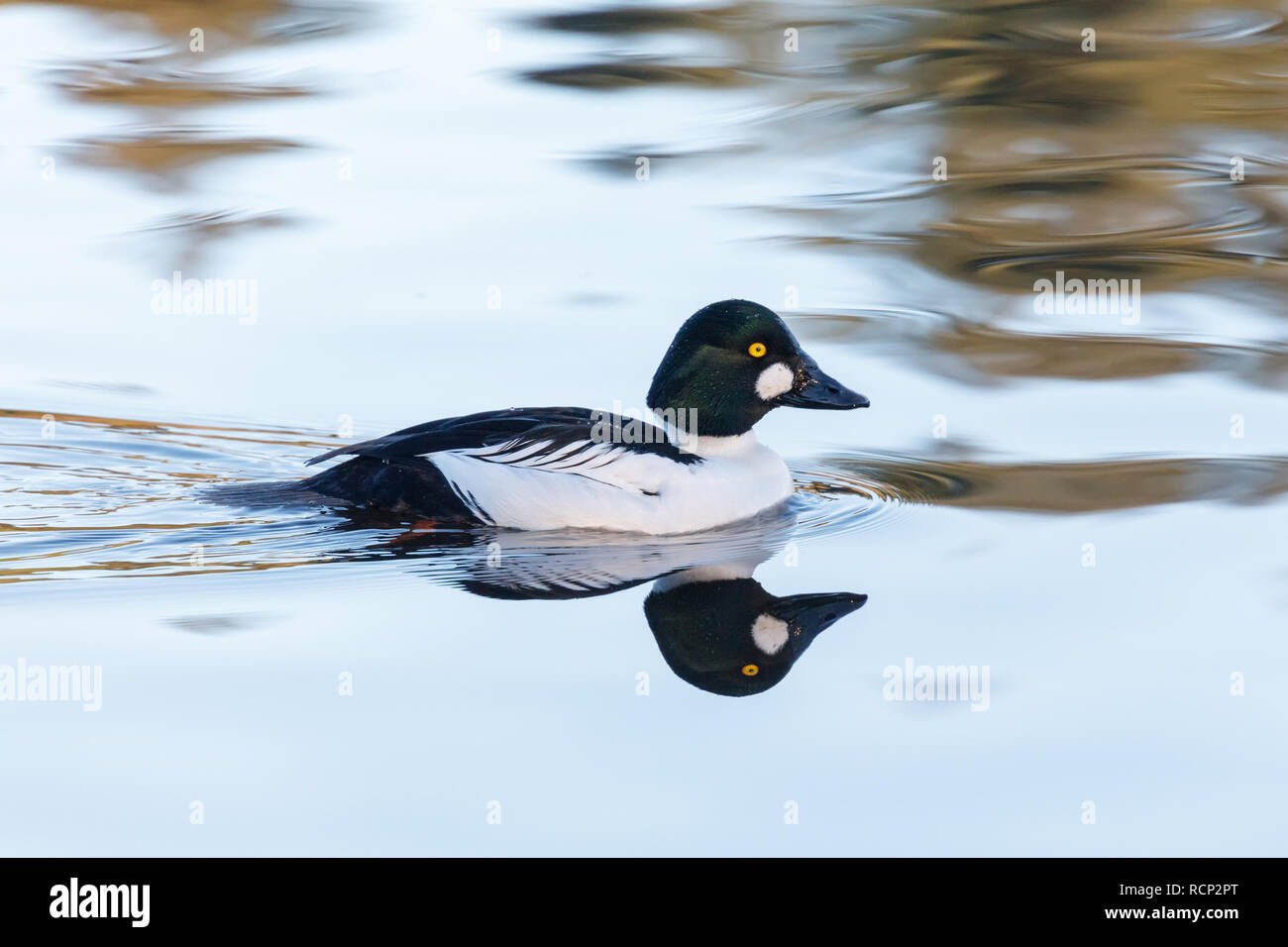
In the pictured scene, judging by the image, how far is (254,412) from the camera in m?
8.60

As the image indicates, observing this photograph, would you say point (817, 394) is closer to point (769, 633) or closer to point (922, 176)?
point (769, 633)

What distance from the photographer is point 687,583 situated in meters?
6.48

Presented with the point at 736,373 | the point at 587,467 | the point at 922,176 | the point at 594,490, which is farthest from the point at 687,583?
the point at 922,176

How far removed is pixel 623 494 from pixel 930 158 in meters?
7.05

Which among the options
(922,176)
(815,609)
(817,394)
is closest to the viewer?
(815,609)

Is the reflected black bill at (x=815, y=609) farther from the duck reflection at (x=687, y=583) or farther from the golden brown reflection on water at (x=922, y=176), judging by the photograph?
the golden brown reflection on water at (x=922, y=176)

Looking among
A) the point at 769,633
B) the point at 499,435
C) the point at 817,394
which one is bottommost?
the point at 769,633

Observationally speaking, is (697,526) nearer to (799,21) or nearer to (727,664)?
(727,664)

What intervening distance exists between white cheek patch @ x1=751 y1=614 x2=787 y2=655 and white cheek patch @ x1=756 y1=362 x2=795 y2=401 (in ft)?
5.50

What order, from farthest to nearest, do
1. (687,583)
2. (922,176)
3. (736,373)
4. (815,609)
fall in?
(922,176) → (736,373) → (687,583) → (815,609)

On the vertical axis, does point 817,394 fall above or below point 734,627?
above

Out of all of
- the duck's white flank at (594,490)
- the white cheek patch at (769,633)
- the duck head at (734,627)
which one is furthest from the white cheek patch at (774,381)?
the white cheek patch at (769,633)

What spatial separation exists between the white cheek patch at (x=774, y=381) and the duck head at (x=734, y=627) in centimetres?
126

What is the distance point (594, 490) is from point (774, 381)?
1006 millimetres
